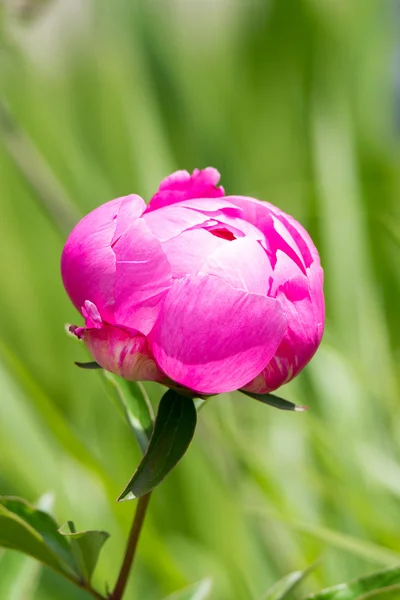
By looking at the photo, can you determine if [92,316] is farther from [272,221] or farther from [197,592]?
[197,592]

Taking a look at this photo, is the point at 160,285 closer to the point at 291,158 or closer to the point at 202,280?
the point at 202,280

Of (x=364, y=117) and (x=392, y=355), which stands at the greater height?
(x=364, y=117)

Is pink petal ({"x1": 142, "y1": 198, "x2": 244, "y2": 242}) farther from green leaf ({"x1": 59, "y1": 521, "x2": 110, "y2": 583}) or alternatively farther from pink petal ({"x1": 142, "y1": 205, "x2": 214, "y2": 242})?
green leaf ({"x1": 59, "y1": 521, "x2": 110, "y2": 583})

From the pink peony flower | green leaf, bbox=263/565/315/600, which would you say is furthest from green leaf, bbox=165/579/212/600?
the pink peony flower

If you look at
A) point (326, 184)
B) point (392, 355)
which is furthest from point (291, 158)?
point (392, 355)

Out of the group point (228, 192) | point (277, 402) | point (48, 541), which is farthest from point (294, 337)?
point (228, 192)

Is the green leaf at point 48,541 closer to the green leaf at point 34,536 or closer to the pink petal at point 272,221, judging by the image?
the green leaf at point 34,536
